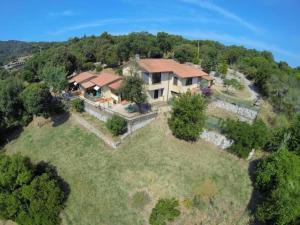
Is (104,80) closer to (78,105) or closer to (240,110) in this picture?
(78,105)

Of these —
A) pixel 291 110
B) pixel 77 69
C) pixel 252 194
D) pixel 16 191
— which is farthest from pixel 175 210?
pixel 77 69

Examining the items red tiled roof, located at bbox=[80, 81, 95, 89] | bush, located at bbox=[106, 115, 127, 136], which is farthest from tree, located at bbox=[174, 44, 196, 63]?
bush, located at bbox=[106, 115, 127, 136]

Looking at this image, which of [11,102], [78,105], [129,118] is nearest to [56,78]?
[78,105]

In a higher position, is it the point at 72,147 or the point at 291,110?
the point at 291,110

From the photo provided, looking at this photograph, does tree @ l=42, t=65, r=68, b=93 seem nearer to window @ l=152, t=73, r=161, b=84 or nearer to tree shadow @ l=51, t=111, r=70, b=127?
tree shadow @ l=51, t=111, r=70, b=127

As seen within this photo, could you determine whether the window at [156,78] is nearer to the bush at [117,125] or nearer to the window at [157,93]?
the window at [157,93]

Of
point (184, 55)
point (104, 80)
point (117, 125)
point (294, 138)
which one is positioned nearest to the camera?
point (294, 138)

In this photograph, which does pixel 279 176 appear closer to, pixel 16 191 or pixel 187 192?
pixel 187 192
